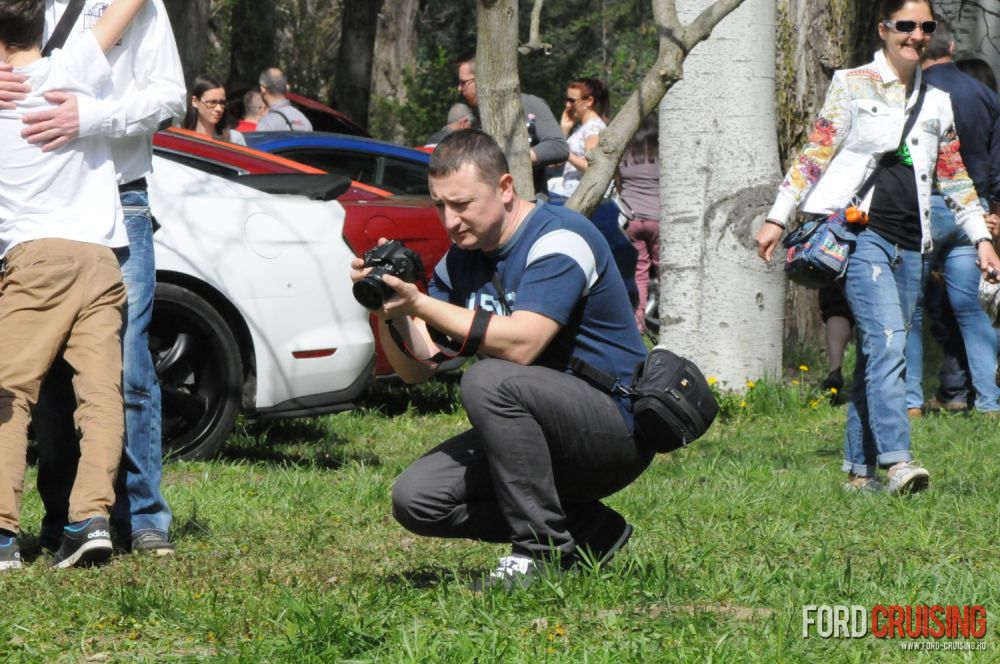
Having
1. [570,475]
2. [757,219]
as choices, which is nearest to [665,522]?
[570,475]

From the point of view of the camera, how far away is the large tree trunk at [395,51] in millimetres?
28234

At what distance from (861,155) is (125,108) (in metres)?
2.87

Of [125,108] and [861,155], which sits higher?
[125,108]

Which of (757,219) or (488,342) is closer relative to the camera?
(488,342)

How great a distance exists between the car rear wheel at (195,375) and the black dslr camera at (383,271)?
2.92 m

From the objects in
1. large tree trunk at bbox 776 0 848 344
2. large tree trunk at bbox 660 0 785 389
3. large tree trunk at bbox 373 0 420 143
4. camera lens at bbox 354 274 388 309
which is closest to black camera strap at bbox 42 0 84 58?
camera lens at bbox 354 274 388 309

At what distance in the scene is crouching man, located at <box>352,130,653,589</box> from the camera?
13.3ft

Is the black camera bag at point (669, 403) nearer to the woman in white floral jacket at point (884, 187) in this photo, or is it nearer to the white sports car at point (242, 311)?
the woman in white floral jacket at point (884, 187)

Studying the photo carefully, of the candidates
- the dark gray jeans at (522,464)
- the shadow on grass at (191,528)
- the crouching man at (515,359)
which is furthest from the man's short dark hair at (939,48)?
the shadow on grass at (191,528)

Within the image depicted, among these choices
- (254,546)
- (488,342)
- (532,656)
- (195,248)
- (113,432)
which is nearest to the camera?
(532,656)

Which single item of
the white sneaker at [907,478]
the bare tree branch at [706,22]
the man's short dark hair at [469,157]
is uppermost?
the bare tree branch at [706,22]

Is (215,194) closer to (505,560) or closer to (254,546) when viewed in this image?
(254,546)

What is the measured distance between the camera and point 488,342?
13.2ft

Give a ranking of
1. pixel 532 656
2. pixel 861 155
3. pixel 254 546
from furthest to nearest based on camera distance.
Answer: pixel 861 155
pixel 254 546
pixel 532 656
